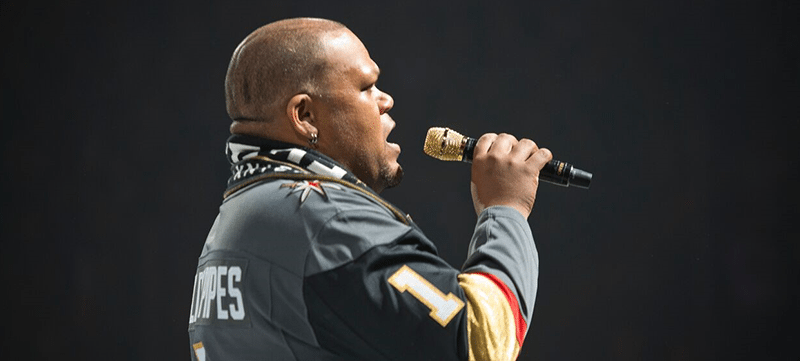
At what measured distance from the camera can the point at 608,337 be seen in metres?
2.38

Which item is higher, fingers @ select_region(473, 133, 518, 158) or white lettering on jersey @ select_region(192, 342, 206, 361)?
fingers @ select_region(473, 133, 518, 158)

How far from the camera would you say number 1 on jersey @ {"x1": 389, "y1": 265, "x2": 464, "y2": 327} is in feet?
3.14

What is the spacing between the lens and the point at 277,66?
115 cm

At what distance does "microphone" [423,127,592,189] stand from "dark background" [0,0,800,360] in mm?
1069

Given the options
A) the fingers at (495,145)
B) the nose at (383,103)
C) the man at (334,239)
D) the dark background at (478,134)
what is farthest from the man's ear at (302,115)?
Answer: the dark background at (478,134)

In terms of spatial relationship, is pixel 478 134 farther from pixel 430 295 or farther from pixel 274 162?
pixel 430 295

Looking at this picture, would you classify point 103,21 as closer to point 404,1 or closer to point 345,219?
A: point 404,1

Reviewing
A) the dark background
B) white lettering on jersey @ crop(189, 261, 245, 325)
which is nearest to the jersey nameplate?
white lettering on jersey @ crop(189, 261, 245, 325)

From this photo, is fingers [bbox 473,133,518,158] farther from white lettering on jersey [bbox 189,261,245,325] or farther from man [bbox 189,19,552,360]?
white lettering on jersey [bbox 189,261,245,325]

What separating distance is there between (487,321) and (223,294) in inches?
12.5

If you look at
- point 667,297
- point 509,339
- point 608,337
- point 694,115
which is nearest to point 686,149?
point 694,115

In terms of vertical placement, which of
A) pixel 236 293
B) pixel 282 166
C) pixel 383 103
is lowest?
pixel 236 293

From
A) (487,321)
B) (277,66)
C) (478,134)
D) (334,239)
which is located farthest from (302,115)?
(478,134)

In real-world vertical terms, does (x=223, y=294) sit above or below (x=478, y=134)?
below
